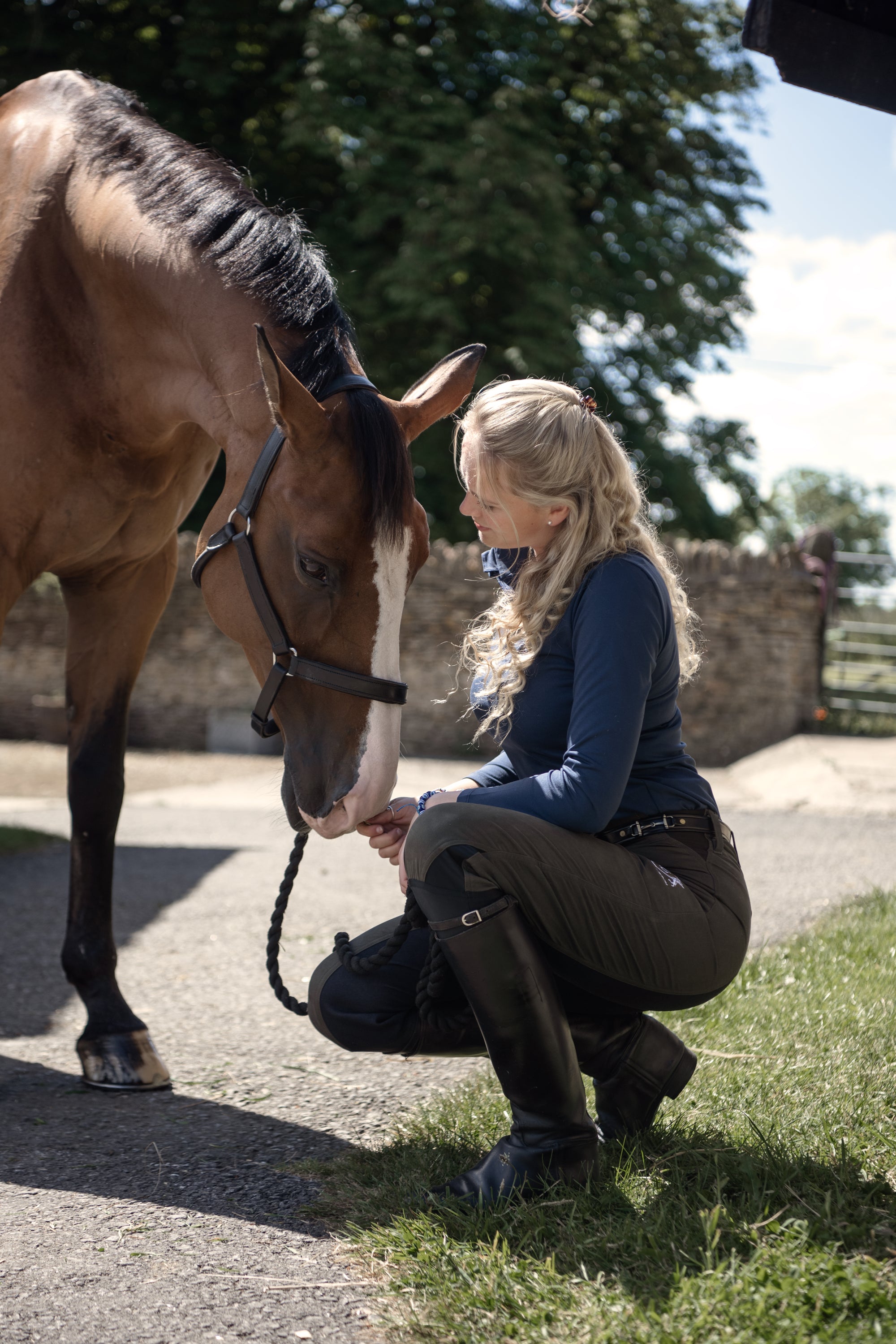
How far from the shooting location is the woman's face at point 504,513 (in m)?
2.32

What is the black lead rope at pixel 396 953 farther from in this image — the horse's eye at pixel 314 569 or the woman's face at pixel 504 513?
the woman's face at pixel 504 513

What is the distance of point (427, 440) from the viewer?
14086mm

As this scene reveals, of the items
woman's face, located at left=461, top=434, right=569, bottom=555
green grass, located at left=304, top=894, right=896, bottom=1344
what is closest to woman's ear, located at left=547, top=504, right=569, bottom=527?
woman's face, located at left=461, top=434, right=569, bottom=555

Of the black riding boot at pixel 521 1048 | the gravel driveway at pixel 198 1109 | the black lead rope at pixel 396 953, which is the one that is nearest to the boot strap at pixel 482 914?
the black riding boot at pixel 521 1048

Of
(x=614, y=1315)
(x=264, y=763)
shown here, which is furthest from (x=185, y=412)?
(x=264, y=763)

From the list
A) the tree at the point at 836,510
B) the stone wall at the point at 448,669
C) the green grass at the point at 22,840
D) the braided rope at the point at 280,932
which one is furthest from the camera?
the tree at the point at 836,510

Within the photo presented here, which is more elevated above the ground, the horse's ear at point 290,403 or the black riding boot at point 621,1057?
the horse's ear at point 290,403

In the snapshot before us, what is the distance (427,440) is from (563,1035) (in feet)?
41.0

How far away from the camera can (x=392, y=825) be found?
239 centimetres

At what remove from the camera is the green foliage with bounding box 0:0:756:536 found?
13.2m

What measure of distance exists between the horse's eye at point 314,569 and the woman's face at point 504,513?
0.33m

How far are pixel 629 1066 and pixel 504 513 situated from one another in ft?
3.82

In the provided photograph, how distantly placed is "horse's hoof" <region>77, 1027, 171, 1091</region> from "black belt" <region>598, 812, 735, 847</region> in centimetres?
154

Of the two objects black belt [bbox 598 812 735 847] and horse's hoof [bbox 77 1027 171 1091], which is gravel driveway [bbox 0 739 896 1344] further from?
black belt [bbox 598 812 735 847]
